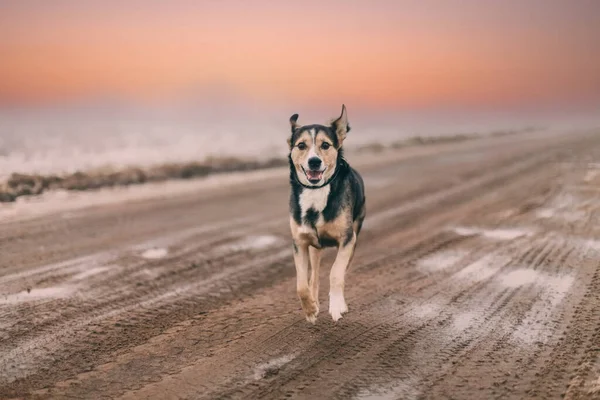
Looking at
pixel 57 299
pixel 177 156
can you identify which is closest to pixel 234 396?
pixel 57 299

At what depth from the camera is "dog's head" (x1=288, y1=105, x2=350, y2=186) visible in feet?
16.3

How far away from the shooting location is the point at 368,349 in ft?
14.5

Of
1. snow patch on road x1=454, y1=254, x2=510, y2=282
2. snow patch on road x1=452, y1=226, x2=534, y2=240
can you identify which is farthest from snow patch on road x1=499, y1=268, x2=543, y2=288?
snow patch on road x1=452, y1=226, x2=534, y2=240

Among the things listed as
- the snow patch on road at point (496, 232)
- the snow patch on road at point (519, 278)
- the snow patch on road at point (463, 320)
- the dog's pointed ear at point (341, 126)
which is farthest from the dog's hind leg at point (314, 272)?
the snow patch on road at point (496, 232)

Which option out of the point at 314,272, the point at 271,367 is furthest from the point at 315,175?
the point at 271,367

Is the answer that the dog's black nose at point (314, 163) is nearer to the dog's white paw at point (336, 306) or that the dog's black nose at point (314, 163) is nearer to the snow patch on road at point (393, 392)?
the dog's white paw at point (336, 306)

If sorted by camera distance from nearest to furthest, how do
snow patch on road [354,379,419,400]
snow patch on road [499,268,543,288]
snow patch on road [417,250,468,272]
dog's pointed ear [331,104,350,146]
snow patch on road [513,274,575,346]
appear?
1. snow patch on road [354,379,419,400]
2. snow patch on road [513,274,575,346]
3. dog's pointed ear [331,104,350,146]
4. snow patch on road [499,268,543,288]
5. snow patch on road [417,250,468,272]

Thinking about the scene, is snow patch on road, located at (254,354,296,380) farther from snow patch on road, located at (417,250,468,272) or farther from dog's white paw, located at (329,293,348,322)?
snow patch on road, located at (417,250,468,272)

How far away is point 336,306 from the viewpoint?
4.98 meters

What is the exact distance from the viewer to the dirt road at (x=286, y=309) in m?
3.89

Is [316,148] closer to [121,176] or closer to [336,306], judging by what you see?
[336,306]

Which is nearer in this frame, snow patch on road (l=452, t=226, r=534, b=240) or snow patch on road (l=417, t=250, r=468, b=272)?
snow patch on road (l=417, t=250, r=468, b=272)

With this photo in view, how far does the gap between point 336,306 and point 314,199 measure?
101 centimetres

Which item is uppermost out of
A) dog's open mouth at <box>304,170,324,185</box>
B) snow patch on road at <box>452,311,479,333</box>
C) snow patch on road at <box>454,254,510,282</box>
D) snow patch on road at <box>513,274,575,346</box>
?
dog's open mouth at <box>304,170,324,185</box>
